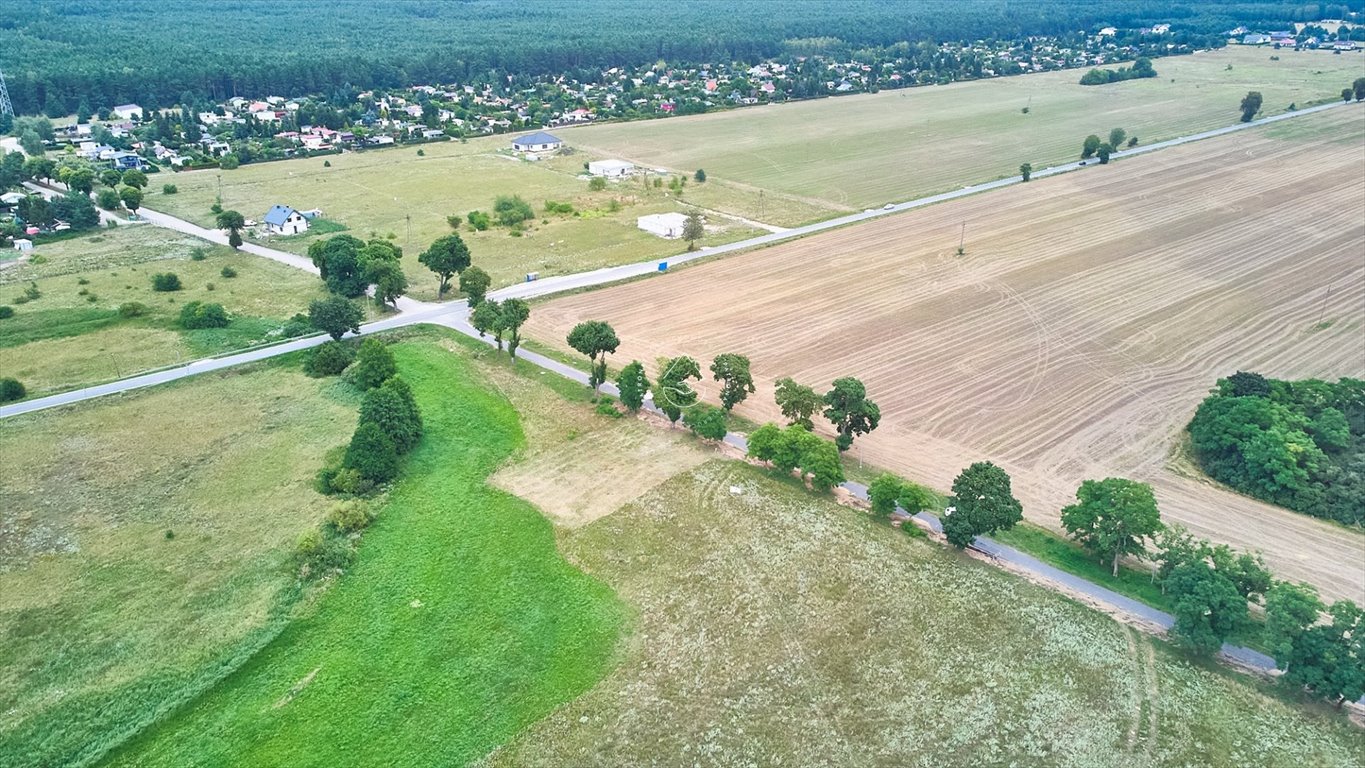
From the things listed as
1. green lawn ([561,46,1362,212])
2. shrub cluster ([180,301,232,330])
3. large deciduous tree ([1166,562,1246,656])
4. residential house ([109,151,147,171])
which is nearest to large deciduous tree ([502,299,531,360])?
shrub cluster ([180,301,232,330])

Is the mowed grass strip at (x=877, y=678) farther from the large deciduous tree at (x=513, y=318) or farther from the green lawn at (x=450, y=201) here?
the green lawn at (x=450, y=201)

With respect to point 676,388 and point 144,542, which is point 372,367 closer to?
point 144,542

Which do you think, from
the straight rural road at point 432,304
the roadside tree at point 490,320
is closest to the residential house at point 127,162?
the straight rural road at point 432,304

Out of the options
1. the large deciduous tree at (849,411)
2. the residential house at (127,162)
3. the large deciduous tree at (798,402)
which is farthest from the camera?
the residential house at (127,162)

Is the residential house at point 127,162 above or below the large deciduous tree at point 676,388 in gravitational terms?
above

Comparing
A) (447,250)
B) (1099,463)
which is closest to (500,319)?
(447,250)

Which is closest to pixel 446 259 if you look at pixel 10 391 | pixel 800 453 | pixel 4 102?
pixel 10 391

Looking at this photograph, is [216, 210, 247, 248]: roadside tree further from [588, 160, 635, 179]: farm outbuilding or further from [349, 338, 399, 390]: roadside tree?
[588, 160, 635, 179]: farm outbuilding
